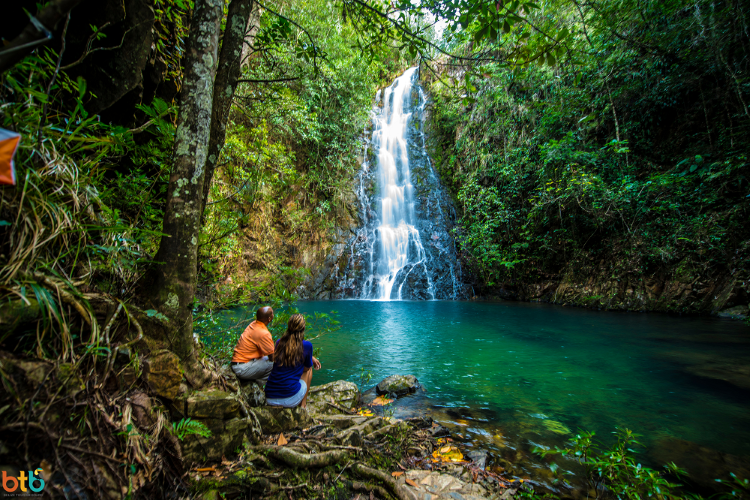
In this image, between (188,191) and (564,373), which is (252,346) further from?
(564,373)

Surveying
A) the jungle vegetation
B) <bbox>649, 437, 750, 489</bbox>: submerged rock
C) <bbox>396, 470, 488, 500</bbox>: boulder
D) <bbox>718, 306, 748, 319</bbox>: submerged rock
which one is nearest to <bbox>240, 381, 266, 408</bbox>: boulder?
the jungle vegetation

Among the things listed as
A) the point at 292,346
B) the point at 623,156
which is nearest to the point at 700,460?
the point at 292,346

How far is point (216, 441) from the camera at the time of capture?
212 cm

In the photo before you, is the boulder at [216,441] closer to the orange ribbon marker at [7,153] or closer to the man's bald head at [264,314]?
the man's bald head at [264,314]

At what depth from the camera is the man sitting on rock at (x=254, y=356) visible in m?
3.18

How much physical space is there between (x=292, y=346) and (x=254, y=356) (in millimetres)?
499

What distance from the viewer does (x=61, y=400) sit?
132 cm

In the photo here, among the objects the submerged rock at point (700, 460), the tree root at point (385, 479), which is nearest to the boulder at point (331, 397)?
the tree root at point (385, 479)

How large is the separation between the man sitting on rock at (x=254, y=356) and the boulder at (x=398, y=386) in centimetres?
212

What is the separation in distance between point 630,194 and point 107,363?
14029 millimetres

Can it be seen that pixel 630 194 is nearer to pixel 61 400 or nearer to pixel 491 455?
pixel 491 455

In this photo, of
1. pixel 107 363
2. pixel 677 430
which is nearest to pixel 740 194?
pixel 677 430

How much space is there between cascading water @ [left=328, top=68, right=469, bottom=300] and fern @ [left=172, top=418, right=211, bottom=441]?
51.6ft

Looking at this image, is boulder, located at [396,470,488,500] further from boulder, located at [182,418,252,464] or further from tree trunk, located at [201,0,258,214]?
tree trunk, located at [201,0,258,214]
